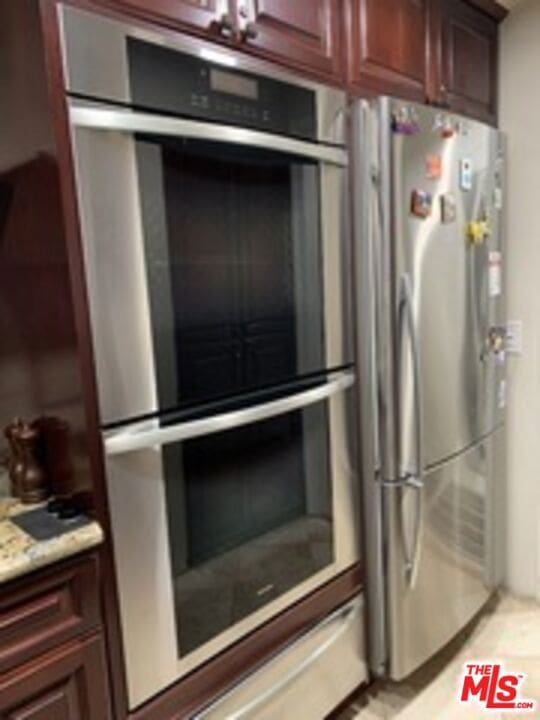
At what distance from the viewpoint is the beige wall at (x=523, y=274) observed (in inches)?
80.6

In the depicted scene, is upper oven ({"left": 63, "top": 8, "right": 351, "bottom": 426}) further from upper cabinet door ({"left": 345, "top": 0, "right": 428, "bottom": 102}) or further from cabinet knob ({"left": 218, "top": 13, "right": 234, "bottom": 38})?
upper cabinet door ({"left": 345, "top": 0, "right": 428, "bottom": 102})

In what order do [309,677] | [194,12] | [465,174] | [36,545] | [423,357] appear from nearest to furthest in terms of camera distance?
[36,545]
[194,12]
[309,677]
[423,357]
[465,174]

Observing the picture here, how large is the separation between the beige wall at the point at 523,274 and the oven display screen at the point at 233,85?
4.38ft

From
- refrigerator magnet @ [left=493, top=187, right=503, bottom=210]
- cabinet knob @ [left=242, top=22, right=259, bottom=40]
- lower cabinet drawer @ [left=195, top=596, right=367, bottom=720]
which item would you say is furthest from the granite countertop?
refrigerator magnet @ [left=493, top=187, right=503, bottom=210]

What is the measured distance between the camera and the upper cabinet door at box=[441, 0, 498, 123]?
1.84 metres

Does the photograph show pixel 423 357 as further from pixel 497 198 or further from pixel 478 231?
pixel 497 198

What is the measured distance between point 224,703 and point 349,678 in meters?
0.55

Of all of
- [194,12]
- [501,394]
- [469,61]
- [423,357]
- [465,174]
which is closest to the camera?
→ [194,12]

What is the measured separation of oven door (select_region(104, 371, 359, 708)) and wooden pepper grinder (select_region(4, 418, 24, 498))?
0.91ft

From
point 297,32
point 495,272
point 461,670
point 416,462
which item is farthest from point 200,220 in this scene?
point 461,670

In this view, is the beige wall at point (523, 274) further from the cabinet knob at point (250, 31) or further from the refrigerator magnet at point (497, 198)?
the cabinet knob at point (250, 31)

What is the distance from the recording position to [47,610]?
3.42 feet

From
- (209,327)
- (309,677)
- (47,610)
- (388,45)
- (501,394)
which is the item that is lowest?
(309,677)

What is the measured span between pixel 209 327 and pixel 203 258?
16cm
